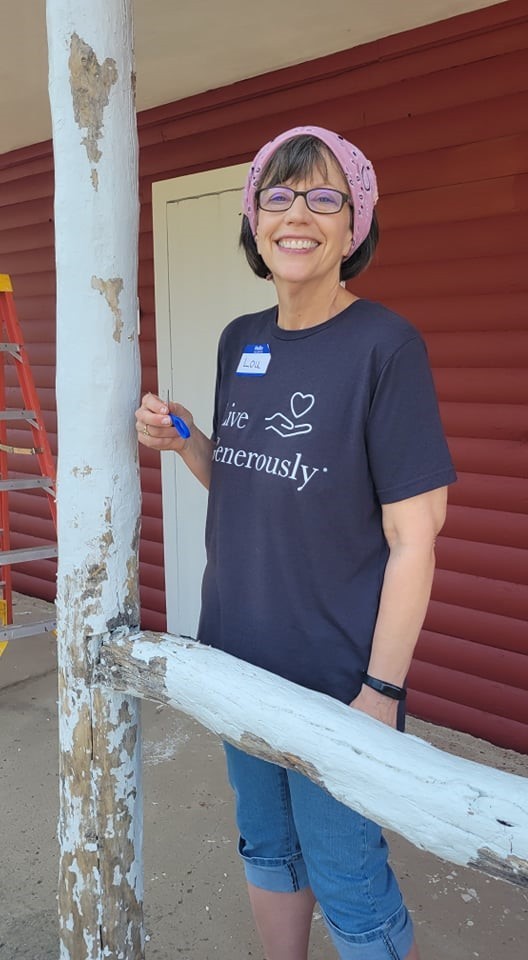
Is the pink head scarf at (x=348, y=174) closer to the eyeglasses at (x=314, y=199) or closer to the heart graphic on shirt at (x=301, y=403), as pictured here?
the eyeglasses at (x=314, y=199)

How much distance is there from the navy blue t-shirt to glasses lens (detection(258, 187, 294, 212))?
204 millimetres

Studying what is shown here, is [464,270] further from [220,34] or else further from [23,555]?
[23,555]

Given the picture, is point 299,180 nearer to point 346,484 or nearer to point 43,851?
point 346,484

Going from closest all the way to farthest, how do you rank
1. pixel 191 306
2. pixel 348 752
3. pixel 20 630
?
pixel 348 752
pixel 20 630
pixel 191 306

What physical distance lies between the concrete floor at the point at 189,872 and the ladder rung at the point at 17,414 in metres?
1.32

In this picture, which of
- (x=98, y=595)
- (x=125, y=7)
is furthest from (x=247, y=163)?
(x=98, y=595)

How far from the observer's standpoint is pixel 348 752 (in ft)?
3.67

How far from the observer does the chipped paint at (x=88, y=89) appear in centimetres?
141

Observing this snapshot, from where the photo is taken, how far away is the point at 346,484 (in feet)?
4.23

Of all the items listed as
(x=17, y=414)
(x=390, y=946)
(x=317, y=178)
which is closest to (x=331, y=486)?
(x=317, y=178)

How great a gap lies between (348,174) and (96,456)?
68cm

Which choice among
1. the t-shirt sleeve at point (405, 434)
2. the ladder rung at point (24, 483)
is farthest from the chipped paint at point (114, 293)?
the ladder rung at point (24, 483)

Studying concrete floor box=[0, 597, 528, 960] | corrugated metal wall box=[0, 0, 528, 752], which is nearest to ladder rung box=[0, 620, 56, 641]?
concrete floor box=[0, 597, 528, 960]

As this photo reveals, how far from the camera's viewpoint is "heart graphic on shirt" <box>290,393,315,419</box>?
1321 millimetres
